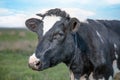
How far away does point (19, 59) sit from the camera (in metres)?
5.27

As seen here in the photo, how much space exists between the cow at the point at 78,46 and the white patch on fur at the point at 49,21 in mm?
20

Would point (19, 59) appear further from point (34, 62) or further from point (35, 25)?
point (34, 62)

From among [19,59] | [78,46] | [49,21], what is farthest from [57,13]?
[19,59]

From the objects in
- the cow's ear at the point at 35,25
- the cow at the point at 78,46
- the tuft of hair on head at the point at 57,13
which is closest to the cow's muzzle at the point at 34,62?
the cow at the point at 78,46

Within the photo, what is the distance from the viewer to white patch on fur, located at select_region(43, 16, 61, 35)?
344 centimetres

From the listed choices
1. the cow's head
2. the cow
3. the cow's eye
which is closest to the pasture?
the cow

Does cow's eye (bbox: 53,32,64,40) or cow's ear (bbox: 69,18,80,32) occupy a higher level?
cow's ear (bbox: 69,18,80,32)

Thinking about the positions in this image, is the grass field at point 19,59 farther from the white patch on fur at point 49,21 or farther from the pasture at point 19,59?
the white patch on fur at point 49,21

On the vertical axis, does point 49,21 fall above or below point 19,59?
above

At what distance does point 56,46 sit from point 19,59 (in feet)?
6.14

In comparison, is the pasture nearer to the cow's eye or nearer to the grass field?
the grass field

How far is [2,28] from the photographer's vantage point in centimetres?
513

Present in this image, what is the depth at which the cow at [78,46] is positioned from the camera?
3.40m

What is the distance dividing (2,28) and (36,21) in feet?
5.07
